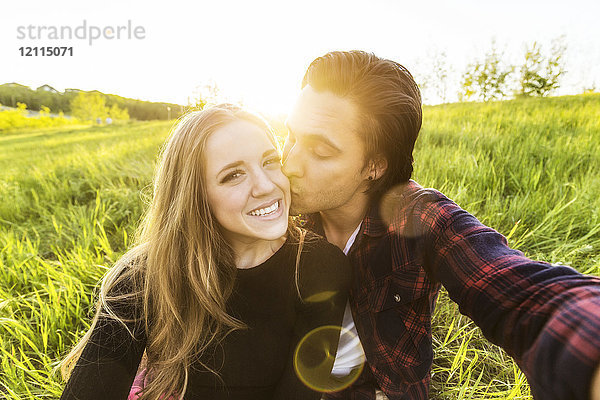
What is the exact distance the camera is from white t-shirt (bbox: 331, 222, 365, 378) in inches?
63.6

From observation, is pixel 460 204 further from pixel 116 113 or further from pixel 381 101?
pixel 116 113

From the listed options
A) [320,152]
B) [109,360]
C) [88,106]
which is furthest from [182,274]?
[88,106]

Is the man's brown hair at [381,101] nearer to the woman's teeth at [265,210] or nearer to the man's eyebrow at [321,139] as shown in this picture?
the man's eyebrow at [321,139]

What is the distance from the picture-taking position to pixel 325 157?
1652 mm

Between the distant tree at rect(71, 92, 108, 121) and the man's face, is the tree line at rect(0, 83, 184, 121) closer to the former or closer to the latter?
the distant tree at rect(71, 92, 108, 121)

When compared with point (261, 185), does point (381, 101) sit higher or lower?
higher

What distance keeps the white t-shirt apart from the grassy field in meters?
0.56

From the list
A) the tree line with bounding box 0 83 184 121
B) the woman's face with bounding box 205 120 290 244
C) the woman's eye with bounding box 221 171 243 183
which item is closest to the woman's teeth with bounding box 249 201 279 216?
the woman's face with bounding box 205 120 290 244

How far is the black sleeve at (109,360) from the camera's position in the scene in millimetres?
1177

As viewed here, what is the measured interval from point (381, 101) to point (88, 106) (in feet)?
185

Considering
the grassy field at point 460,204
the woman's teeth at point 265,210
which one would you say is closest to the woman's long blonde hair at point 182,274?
the woman's teeth at point 265,210

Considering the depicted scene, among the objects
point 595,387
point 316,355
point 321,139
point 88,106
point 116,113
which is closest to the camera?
point 595,387

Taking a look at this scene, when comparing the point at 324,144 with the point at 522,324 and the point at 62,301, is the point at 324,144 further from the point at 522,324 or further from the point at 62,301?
the point at 62,301

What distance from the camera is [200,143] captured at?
1372mm
